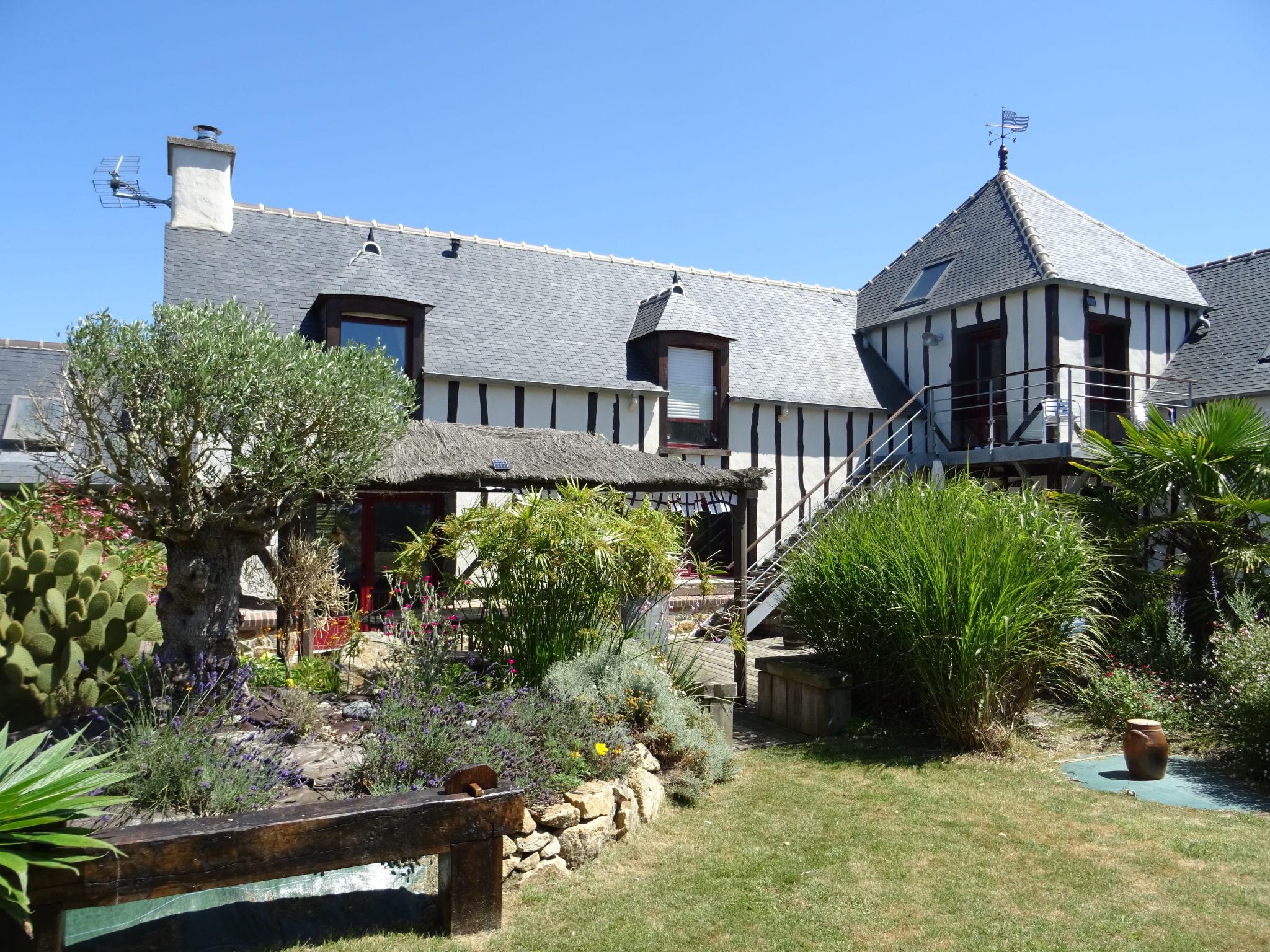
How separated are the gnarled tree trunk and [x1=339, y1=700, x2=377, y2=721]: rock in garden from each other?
693mm

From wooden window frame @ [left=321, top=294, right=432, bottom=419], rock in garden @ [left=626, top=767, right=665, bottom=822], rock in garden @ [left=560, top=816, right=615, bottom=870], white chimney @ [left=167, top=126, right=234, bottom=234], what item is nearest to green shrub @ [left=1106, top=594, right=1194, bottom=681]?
rock in garden @ [left=626, top=767, right=665, bottom=822]

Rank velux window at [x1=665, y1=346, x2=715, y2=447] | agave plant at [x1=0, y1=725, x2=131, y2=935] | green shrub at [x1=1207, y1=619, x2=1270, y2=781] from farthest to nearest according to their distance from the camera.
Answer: velux window at [x1=665, y1=346, x2=715, y2=447], green shrub at [x1=1207, y1=619, x2=1270, y2=781], agave plant at [x1=0, y1=725, x2=131, y2=935]

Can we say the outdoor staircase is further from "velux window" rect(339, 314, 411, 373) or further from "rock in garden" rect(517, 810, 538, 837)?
"velux window" rect(339, 314, 411, 373)

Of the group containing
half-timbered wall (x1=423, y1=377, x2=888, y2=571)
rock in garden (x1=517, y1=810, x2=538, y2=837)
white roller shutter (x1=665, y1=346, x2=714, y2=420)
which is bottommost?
rock in garden (x1=517, y1=810, x2=538, y2=837)

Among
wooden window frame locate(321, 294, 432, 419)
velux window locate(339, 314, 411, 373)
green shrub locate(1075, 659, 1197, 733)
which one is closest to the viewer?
green shrub locate(1075, 659, 1197, 733)

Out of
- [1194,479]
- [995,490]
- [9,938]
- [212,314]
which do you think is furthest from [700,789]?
[1194,479]

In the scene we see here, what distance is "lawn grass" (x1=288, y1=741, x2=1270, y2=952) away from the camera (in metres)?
3.49

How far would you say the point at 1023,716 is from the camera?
6340mm

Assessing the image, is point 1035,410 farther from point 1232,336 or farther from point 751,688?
point 751,688

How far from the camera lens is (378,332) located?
37.9ft

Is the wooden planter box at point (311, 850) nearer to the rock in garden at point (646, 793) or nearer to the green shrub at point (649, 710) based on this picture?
the rock in garden at point (646, 793)

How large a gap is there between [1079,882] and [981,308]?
11.1 metres

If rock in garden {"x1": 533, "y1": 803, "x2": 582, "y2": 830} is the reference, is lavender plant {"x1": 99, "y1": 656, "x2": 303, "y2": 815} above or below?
above

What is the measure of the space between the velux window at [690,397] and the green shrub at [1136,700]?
24.0ft
